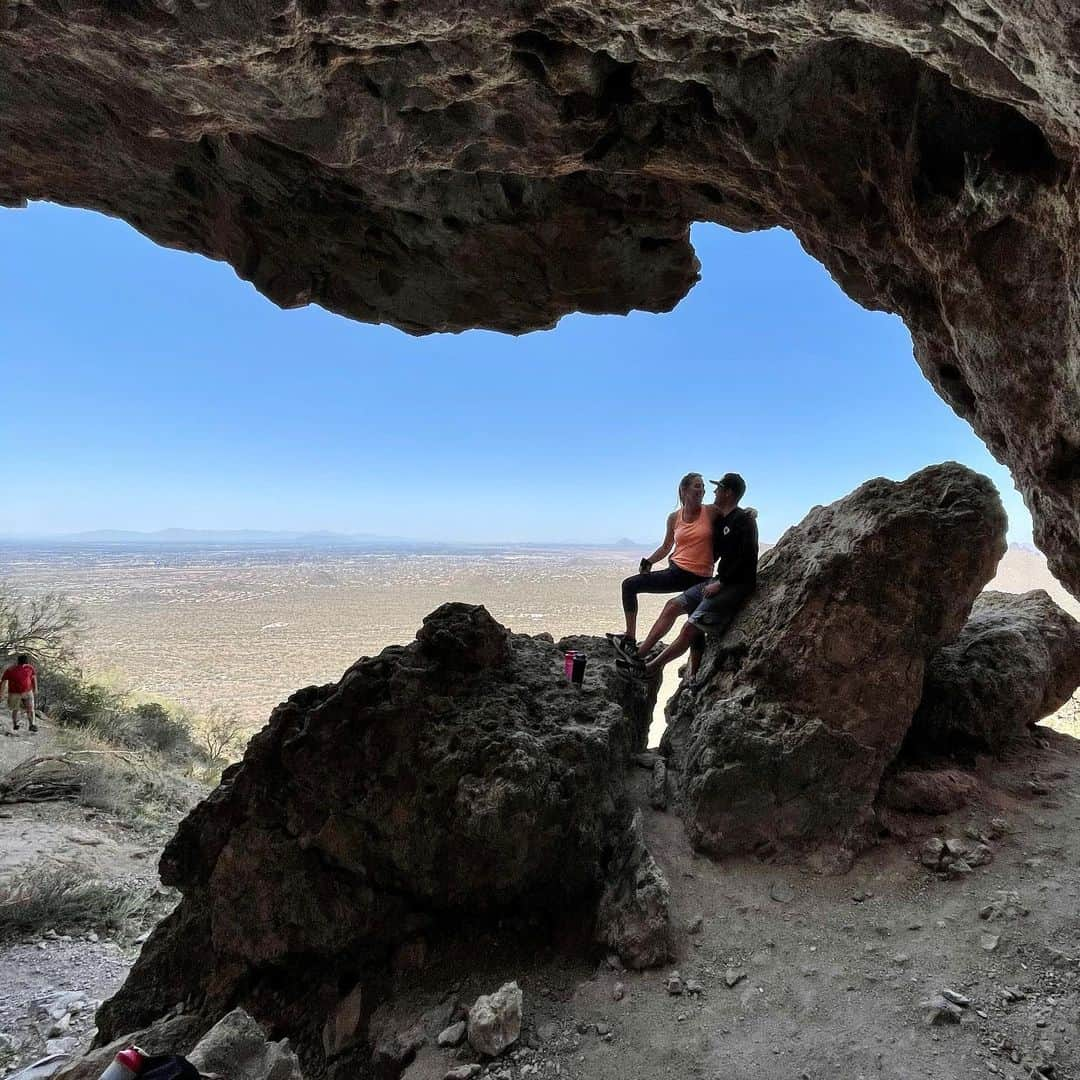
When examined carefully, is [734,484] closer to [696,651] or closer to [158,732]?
[696,651]

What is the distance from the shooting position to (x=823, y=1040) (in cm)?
343

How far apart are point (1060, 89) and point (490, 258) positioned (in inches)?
258

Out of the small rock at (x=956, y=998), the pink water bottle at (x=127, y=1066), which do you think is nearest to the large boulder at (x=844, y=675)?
the small rock at (x=956, y=998)

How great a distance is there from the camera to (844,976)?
12.6 ft

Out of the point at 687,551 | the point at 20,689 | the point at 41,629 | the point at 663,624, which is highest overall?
the point at 687,551

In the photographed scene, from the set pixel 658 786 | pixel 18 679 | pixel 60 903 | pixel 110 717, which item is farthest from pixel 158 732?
pixel 658 786

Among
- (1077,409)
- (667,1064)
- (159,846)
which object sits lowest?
(159,846)

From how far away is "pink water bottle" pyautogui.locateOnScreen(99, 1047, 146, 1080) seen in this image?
2.72m

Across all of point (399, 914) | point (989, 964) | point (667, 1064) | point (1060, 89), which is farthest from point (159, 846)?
point (1060, 89)

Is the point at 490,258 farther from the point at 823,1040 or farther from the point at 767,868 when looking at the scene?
the point at 823,1040

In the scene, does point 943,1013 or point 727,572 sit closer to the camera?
point 943,1013

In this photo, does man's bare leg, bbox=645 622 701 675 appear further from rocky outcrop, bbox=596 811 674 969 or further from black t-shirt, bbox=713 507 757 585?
rocky outcrop, bbox=596 811 674 969

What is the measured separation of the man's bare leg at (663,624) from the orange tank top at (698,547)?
1.38 feet

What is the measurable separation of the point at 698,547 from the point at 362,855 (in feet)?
14.6
